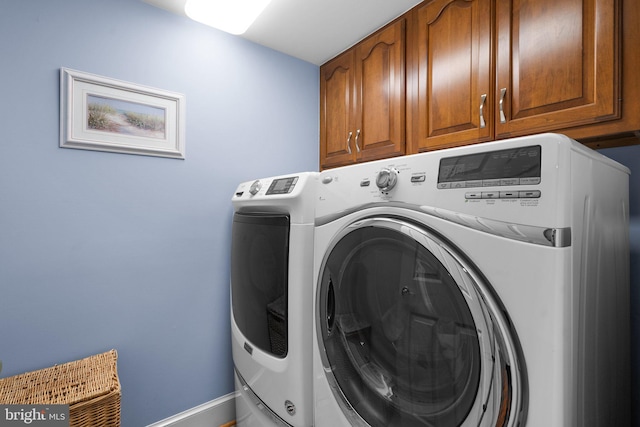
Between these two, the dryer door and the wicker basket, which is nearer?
the dryer door

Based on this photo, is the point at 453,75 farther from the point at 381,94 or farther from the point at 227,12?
the point at 227,12

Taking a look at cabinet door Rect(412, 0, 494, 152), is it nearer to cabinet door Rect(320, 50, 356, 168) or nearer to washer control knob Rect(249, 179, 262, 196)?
cabinet door Rect(320, 50, 356, 168)

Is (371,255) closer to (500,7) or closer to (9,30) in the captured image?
(500,7)

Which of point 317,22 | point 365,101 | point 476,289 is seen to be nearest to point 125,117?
point 317,22

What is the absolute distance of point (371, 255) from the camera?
3.15 ft

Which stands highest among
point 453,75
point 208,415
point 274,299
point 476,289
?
point 453,75

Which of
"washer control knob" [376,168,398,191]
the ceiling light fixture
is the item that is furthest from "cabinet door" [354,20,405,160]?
"washer control knob" [376,168,398,191]

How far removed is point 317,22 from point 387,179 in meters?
1.30

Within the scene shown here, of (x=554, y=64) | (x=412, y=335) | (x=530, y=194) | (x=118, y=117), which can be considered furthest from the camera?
(x=118, y=117)

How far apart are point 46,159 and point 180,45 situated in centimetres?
86

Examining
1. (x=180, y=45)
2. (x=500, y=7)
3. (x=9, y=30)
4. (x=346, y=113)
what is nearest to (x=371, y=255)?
(x=500, y=7)

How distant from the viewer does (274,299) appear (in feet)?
4.35

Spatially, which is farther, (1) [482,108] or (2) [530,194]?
(1) [482,108]

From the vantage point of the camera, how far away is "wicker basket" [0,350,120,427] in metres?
1.10
